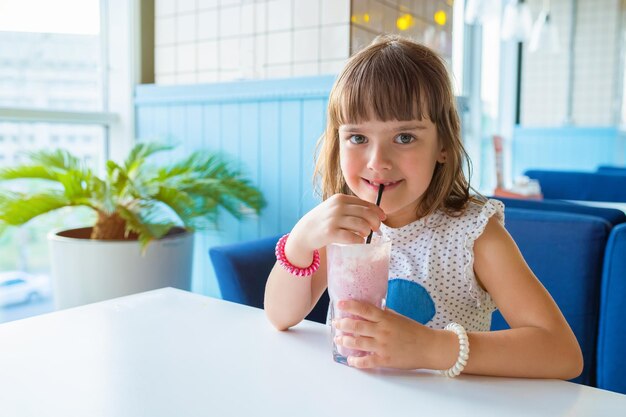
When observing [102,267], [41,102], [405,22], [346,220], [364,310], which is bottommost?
[102,267]

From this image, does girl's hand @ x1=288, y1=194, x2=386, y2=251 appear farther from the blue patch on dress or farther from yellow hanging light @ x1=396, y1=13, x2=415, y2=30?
yellow hanging light @ x1=396, y1=13, x2=415, y2=30

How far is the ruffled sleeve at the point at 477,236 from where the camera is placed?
106cm

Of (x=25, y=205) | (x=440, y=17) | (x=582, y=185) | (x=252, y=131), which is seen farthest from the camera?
(x=582, y=185)

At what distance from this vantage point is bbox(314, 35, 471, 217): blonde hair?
39.3 inches

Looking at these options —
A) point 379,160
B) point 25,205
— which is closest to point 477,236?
point 379,160

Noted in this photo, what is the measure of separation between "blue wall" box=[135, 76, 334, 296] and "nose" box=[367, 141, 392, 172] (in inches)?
58.1

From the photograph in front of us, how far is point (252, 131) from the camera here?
278 centimetres

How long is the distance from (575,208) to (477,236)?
733 millimetres

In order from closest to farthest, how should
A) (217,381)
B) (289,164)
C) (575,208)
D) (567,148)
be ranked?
(217,381), (575,208), (289,164), (567,148)

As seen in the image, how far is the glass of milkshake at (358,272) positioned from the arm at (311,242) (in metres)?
0.06

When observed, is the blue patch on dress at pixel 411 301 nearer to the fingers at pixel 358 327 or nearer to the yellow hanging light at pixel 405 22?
the fingers at pixel 358 327

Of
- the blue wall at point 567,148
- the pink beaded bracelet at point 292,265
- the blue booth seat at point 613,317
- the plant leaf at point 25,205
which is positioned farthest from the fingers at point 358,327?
the blue wall at point 567,148

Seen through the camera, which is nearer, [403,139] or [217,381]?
[217,381]

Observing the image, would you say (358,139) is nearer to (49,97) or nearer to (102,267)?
(102,267)
